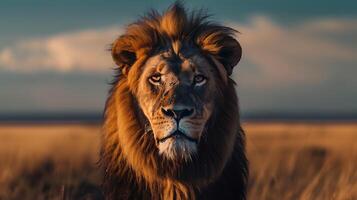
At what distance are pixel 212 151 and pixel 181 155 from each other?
35 cm

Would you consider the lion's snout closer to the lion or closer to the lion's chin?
the lion

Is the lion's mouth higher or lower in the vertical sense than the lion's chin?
higher

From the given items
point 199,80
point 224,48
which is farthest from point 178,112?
point 224,48

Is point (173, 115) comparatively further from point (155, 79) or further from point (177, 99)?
point (155, 79)

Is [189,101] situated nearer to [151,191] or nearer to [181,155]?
[181,155]

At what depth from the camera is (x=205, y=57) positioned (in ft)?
18.9

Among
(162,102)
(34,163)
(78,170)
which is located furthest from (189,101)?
(34,163)

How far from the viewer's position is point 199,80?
5574 mm

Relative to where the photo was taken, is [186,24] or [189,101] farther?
[186,24]

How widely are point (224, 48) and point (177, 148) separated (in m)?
0.87

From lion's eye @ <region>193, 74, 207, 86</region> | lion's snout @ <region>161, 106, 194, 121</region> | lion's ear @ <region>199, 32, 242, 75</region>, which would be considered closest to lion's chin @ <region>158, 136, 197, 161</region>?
lion's snout @ <region>161, 106, 194, 121</region>

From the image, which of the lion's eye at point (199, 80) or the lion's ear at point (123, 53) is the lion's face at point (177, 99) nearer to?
the lion's eye at point (199, 80)

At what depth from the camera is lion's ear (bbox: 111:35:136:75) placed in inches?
231

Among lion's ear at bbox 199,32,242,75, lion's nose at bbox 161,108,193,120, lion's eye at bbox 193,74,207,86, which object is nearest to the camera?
lion's nose at bbox 161,108,193,120
